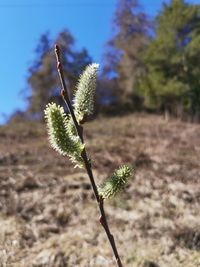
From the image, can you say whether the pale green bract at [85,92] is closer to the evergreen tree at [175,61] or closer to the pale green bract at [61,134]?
the pale green bract at [61,134]

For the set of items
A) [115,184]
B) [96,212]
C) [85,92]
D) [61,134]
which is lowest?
[115,184]

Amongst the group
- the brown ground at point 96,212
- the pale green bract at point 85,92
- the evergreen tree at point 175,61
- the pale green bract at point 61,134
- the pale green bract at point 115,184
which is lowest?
the pale green bract at point 115,184

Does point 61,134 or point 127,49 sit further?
point 127,49

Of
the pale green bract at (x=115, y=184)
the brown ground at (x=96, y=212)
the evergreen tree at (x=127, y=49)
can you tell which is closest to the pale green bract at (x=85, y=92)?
the pale green bract at (x=115, y=184)

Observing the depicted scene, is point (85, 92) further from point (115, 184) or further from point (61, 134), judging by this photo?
point (115, 184)

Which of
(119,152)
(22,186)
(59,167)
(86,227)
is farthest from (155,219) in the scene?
(119,152)

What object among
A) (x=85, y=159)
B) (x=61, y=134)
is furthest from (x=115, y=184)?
(x=61, y=134)

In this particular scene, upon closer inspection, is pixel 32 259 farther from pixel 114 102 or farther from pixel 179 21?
pixel 114 102
